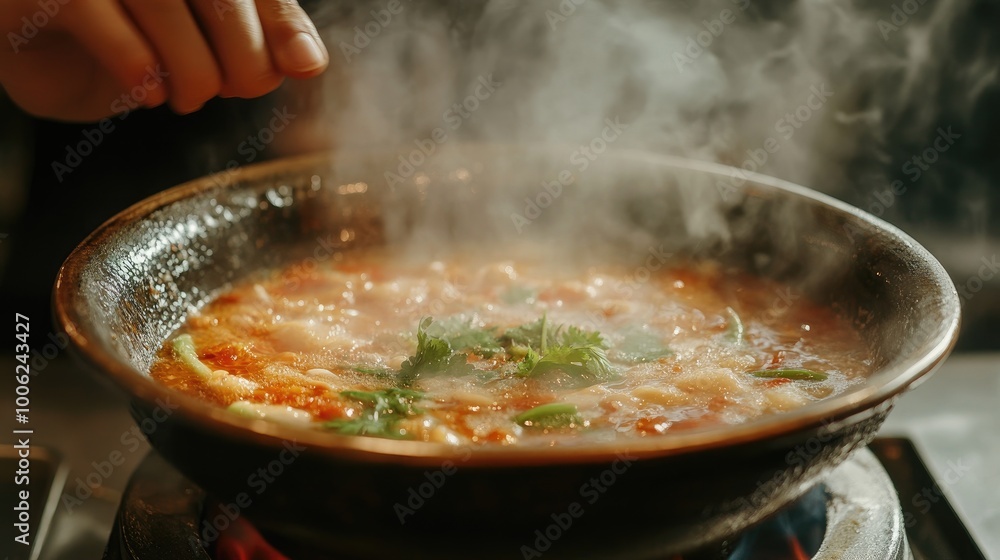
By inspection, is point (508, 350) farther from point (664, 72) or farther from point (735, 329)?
point (664, 72)

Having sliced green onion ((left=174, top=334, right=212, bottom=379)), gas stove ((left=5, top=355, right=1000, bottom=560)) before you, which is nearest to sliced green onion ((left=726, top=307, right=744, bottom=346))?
gas stove ((left=5, top=355, right=1000, bottom=560))

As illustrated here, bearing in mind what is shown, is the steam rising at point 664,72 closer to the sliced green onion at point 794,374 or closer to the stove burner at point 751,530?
the sliced green onion at point 794,374

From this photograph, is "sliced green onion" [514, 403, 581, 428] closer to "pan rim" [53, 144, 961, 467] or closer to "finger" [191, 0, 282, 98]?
"pan rim" [53, 144, 961, 467]

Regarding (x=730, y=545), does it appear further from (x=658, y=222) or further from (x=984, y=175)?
(x=984, y=175)

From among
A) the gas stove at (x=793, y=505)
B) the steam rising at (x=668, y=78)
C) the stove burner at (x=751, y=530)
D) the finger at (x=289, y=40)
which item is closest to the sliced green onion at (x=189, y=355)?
the gas stove at (x=793, y=505)

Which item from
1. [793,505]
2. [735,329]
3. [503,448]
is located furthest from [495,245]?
[503,448]

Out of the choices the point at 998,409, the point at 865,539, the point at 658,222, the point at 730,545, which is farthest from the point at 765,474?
the point at 998,409

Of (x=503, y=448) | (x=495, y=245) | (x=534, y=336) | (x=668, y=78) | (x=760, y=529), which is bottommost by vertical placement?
(x=495, y=245)
